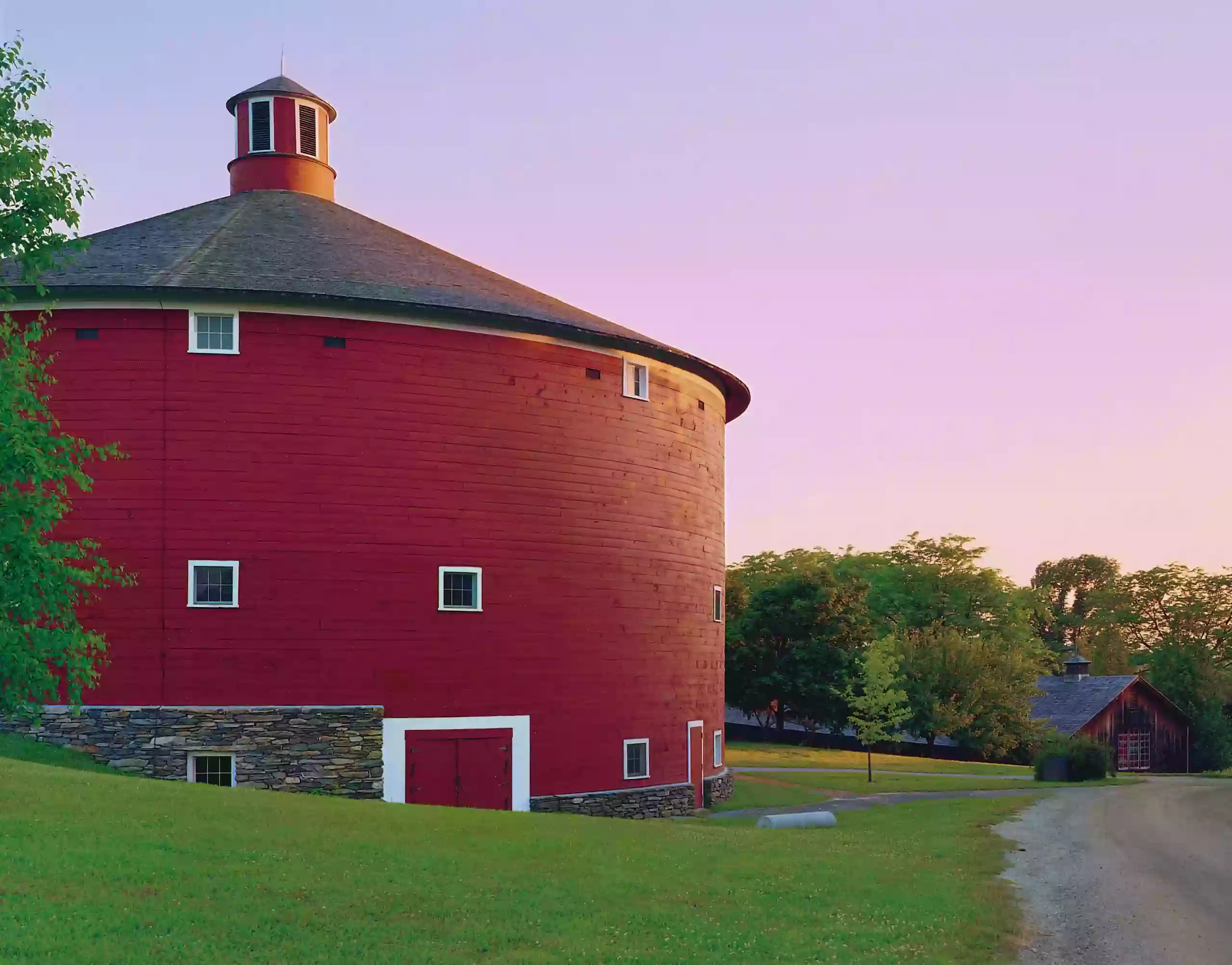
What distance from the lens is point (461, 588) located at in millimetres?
24922

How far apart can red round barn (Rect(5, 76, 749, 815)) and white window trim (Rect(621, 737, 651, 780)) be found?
0.08m

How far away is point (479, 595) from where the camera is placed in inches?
984

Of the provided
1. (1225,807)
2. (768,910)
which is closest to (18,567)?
(768,910)

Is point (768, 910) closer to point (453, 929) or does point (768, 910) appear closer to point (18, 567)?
point (453, 929)

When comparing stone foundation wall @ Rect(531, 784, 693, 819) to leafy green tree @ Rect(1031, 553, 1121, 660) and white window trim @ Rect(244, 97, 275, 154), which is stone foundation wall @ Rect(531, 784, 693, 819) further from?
leafy green tree @ Rect(1031, 553, 1121, 660)

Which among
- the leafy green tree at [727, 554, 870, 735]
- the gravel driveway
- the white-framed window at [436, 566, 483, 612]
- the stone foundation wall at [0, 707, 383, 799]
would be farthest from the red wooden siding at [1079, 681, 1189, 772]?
the stone foundation wall at [0, 707, 383, 799]

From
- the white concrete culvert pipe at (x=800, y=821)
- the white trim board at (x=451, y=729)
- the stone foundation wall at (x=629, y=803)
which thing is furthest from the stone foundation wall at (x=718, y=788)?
the white concrete culvert pipe at (x=800, y=821)

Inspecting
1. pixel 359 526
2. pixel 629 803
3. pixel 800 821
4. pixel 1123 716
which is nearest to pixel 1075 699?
pixel 1123 716

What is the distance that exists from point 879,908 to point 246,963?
6969 millimetres

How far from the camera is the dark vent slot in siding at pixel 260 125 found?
1292 inches

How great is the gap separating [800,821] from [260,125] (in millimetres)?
22933

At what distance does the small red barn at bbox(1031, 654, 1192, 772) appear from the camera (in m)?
62.9

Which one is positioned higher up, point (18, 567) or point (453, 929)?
point (18, 567)

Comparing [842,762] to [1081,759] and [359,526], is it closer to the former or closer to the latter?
[1081,759]
